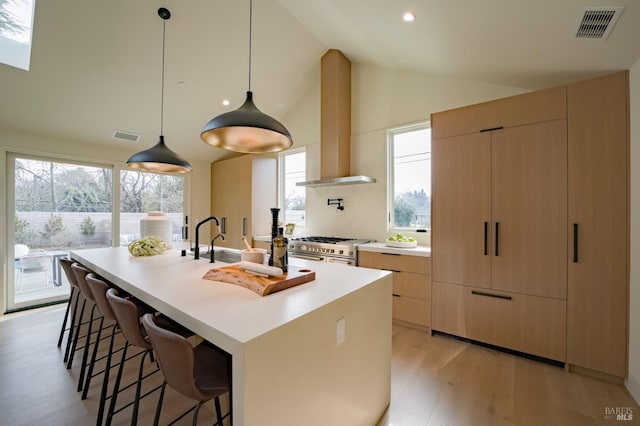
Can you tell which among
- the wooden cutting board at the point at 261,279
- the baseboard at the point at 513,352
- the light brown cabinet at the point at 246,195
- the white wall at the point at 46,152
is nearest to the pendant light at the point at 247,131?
the wooden cutting board at the point at 261,279

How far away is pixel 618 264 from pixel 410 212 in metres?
1.97

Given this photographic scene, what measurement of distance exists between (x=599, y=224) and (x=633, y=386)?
1157 millimetres

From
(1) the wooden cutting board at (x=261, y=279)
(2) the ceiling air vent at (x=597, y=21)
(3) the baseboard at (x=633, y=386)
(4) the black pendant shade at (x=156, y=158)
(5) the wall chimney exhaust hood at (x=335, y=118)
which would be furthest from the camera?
(5) the wall chimney exhaust hood at (x=335, y=118)

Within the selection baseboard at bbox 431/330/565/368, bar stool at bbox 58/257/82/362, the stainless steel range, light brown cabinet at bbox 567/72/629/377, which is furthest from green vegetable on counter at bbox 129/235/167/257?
light brown cabinet at bbox 567/72/629/377

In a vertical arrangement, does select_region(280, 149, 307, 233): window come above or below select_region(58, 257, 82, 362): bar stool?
above

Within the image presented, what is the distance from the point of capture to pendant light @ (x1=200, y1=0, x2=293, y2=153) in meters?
1.64

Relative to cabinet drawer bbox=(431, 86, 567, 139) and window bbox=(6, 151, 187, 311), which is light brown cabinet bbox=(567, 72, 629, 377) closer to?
cabinet drawer bbox=(431, 86, 567, 139)

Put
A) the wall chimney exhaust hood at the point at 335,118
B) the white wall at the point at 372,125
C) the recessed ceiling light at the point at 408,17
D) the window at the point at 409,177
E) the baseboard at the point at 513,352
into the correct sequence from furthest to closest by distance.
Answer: the wall chimney exhaust hood at the point at 335,118, the window at the point at 409,177, the white wall at the point at 372,125, the baseboard at the point at 513,352, the recessed ceiling light at the point at 408,17

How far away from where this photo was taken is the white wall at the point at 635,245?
6.23 feet

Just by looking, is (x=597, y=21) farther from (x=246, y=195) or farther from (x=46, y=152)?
(x=46, y=152)

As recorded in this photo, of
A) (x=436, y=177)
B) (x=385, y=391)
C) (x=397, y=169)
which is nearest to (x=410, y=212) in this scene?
(x=397, y=169)

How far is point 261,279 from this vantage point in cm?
145

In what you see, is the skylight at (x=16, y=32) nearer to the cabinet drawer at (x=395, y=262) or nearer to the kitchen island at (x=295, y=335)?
the kitchen island at (x=295, y=335)

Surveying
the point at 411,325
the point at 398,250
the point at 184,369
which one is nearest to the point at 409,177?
the point at 398,250
